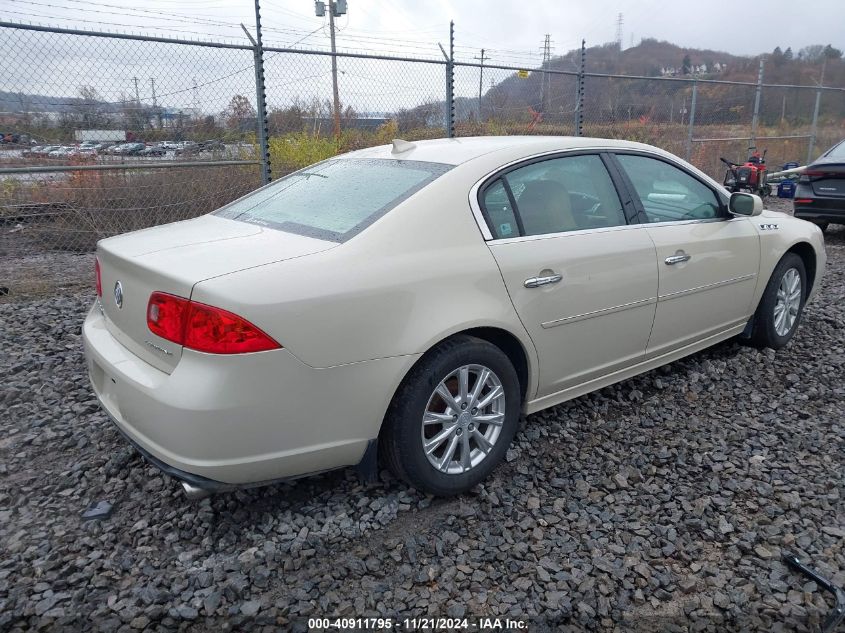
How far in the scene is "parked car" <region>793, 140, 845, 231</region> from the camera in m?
8.57

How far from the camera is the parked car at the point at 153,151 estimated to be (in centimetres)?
653

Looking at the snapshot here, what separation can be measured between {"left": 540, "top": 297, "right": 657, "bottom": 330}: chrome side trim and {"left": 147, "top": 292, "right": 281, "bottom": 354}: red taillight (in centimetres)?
137

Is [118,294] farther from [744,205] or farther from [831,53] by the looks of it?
[831,53]

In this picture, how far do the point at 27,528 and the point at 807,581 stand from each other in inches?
117

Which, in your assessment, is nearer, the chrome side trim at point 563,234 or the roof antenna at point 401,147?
the chrome side trim at point 563,234

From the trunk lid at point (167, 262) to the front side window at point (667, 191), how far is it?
200 cm

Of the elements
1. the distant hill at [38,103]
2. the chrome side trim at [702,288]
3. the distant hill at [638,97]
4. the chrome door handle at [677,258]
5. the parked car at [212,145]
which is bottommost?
the chrome side trim at [702,288]

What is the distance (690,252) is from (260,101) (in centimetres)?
445

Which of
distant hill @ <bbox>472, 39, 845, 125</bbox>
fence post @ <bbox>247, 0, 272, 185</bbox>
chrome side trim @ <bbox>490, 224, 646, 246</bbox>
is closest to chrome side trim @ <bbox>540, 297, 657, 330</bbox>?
chrome side trim @ <bbox>490, 224, 646, 246</bbox>

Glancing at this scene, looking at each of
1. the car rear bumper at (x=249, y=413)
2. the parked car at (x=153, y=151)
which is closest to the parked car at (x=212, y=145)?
the parked car at (x=153, y=151)

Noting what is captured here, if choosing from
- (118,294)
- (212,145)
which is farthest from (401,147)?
(212,145)

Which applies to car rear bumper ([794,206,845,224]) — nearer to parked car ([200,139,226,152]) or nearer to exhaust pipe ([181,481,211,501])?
parked car ([200,139,226,152])

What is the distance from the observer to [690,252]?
150 inches

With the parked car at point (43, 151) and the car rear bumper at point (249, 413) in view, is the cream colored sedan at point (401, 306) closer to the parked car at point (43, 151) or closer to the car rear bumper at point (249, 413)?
the car rear bumper at point (249, 413)
